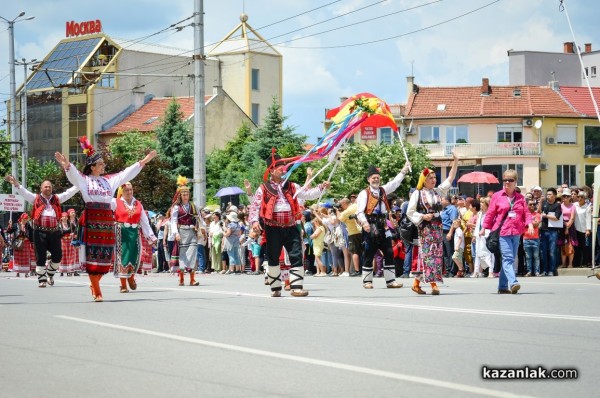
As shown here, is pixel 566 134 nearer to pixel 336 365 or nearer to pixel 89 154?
pixel 89 154

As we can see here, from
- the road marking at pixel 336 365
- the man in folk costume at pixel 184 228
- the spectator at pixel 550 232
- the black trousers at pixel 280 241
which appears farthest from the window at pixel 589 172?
the road marking at pixel 336 365

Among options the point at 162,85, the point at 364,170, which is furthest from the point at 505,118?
the point at 162,85

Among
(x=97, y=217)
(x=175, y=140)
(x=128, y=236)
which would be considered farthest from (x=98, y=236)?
(x=175, y=140)

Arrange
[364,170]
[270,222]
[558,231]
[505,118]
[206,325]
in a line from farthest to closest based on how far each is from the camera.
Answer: [505,118]
[364,170]
[558,231]
[270,222]
[206,325]

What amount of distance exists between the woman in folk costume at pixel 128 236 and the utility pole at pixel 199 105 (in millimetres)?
14612

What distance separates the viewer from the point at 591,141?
83.9m

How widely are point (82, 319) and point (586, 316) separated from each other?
5775 mm

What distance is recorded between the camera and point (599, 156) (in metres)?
84.0

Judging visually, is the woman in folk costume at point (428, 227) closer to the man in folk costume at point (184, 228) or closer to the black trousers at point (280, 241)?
the black trousers at point (280, 241)

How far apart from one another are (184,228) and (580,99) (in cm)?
6785

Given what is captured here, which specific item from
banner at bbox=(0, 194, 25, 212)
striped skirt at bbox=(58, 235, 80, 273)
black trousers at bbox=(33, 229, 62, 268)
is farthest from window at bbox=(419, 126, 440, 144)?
black trousers at bbox=(33, 229, 62, 268)

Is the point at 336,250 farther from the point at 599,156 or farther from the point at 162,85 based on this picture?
the point at 162,85

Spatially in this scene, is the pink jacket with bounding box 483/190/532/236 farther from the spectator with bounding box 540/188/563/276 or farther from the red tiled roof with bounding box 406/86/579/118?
the red tiled roof with bounding box 406/86/579/118

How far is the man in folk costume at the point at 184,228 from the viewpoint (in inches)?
833
